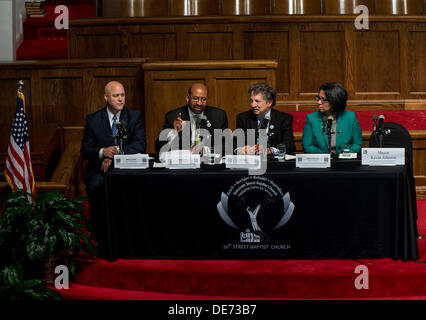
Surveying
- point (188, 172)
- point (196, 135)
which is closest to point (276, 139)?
point (196, 135)

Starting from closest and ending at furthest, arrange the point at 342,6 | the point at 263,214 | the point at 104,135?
the point at 263,214
the point at 104,135
the point at 342,6

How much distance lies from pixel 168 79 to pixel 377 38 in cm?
261

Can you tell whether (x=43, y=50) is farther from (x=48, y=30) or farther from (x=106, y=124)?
(x=106, y=124)

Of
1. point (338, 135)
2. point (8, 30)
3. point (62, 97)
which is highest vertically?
point (8, 30)

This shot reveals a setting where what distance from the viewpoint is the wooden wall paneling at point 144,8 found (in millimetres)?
8391

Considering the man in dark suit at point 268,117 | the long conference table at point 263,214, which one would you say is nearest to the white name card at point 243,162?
the long conference table at point 263,214

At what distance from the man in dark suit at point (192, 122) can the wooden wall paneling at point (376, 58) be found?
9.38ft

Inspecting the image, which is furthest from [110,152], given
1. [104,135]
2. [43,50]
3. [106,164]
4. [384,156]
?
[43,50]

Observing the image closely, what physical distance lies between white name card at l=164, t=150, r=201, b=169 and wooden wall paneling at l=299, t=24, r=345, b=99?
11.7 ft

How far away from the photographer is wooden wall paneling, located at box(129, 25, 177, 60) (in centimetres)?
757

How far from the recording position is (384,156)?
169 inches

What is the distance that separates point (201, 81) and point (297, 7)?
98.6 inches

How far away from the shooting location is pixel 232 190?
167 inches

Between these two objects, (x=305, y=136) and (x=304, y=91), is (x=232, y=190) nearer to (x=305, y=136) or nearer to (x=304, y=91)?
(x=305, y=136)
